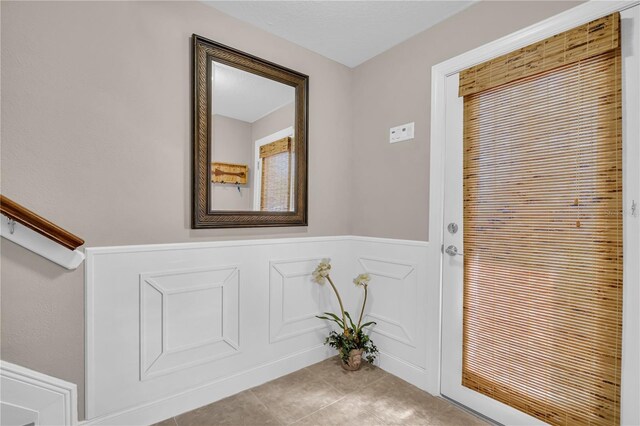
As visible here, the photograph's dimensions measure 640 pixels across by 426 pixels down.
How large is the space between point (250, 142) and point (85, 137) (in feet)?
2.81

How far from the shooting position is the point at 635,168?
1244 mm

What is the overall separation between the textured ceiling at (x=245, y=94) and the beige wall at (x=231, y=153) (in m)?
0.06

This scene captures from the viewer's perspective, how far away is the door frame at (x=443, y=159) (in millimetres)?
1247

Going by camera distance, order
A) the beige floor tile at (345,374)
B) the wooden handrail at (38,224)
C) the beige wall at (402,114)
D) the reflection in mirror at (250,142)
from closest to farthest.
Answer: the wooden handrail at (38,224) < the beige wall at (402,114) < the reflection in mirror at (250,142) < the beige floor tile at (345,374)

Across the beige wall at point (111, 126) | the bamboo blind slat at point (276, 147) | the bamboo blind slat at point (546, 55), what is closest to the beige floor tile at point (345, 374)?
the beige wall at point (111, 126)

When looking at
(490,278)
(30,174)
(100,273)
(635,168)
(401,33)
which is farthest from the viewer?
(401,33)

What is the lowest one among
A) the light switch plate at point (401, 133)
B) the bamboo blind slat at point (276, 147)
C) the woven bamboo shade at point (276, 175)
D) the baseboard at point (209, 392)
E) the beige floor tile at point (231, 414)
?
the beige floor tile at point (231, 414)

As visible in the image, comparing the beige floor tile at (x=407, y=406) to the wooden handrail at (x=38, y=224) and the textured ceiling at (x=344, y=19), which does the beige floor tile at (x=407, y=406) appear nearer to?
the wooden handrail at (x=38, y=224)

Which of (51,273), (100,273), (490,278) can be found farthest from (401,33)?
(51,273)

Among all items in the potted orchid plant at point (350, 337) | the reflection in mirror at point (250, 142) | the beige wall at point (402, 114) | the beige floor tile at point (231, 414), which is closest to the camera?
the beige floor tile at point (231, 414)

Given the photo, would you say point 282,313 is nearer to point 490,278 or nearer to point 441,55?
point 490,278

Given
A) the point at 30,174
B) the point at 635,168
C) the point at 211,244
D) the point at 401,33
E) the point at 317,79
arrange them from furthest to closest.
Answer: the point at 317,79, the point at 401,33, the point at 211,244, the point at 30,174, the point at 635,168

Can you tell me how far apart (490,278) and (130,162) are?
205 cm

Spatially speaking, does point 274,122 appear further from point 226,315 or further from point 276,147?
point 226,315
